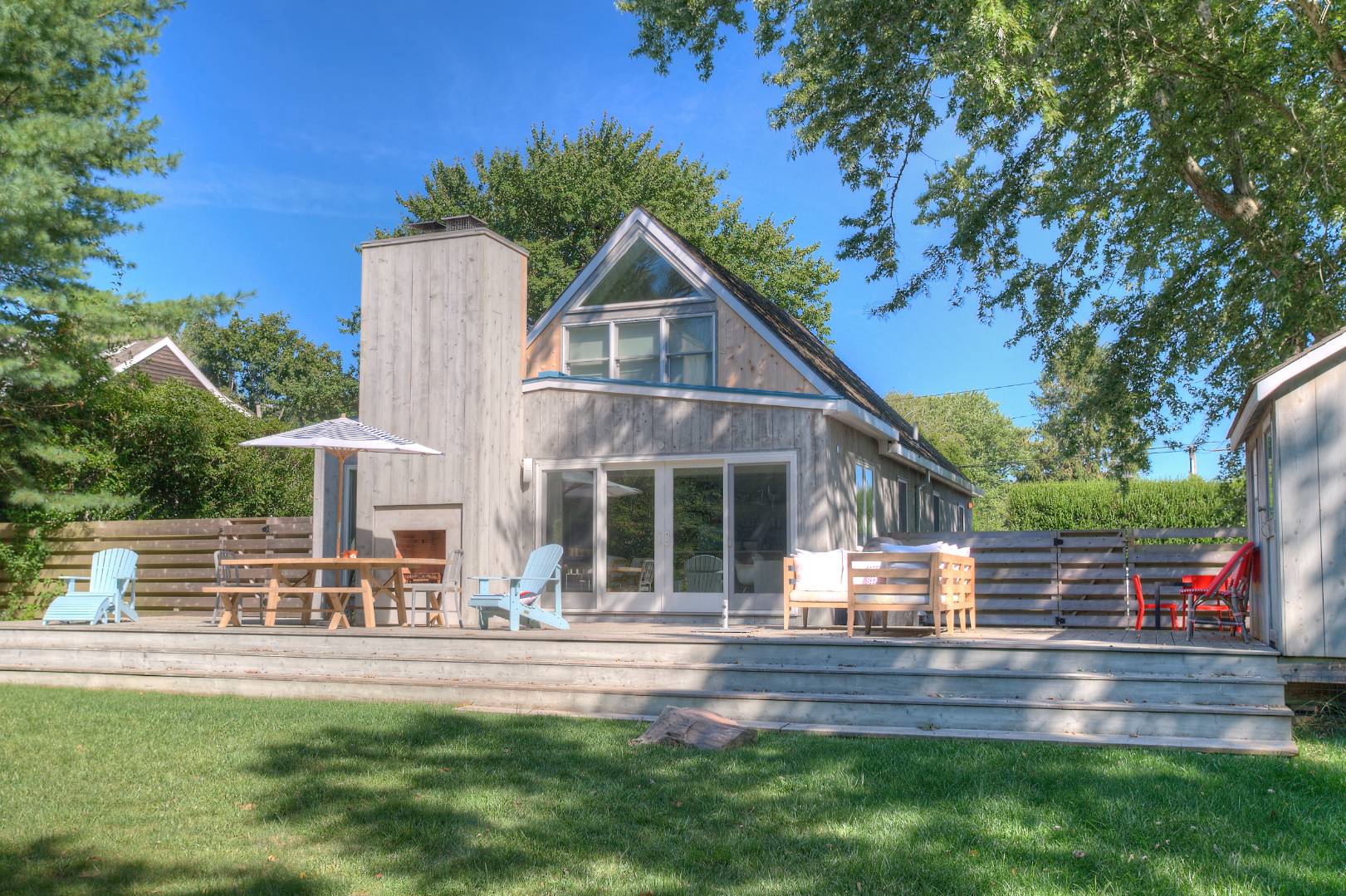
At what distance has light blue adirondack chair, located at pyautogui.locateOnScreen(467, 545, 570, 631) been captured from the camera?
1026 centimetres

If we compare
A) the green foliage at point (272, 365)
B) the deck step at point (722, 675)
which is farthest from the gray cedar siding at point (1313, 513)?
the green foliage at point (272, 365)

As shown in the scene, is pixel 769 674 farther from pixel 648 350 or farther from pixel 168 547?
pixel 168 547

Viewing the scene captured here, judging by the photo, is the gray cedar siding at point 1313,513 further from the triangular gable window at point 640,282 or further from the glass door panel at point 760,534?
the triangular gable window at point 640,282

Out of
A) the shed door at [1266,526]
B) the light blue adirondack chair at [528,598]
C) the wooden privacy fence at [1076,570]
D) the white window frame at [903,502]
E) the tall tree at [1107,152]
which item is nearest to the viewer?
the shed door at [1266,526]

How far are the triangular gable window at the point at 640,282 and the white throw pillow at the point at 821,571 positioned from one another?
19.1ft

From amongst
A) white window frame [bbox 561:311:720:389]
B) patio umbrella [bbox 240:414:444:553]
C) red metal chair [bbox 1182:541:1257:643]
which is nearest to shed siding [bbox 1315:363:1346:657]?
red metal chair [bbox 1182:541:1257:643]

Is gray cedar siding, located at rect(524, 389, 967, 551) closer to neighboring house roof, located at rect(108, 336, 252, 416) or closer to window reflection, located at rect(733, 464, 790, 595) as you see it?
window reflection, located at rect(733, 464, 790, 595)

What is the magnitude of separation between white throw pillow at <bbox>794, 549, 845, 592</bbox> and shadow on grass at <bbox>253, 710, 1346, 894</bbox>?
342cm

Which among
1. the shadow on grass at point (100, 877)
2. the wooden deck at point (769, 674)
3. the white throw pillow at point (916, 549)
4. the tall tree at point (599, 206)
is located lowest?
the shadow on grass at point (100, 877)

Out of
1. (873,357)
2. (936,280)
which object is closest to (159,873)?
(936,280)

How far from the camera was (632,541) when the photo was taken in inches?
503

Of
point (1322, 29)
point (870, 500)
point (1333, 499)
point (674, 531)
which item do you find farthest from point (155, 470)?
point (1322, 29)

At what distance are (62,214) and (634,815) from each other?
13285 millimetres

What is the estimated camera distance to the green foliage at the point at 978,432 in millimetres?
51844
